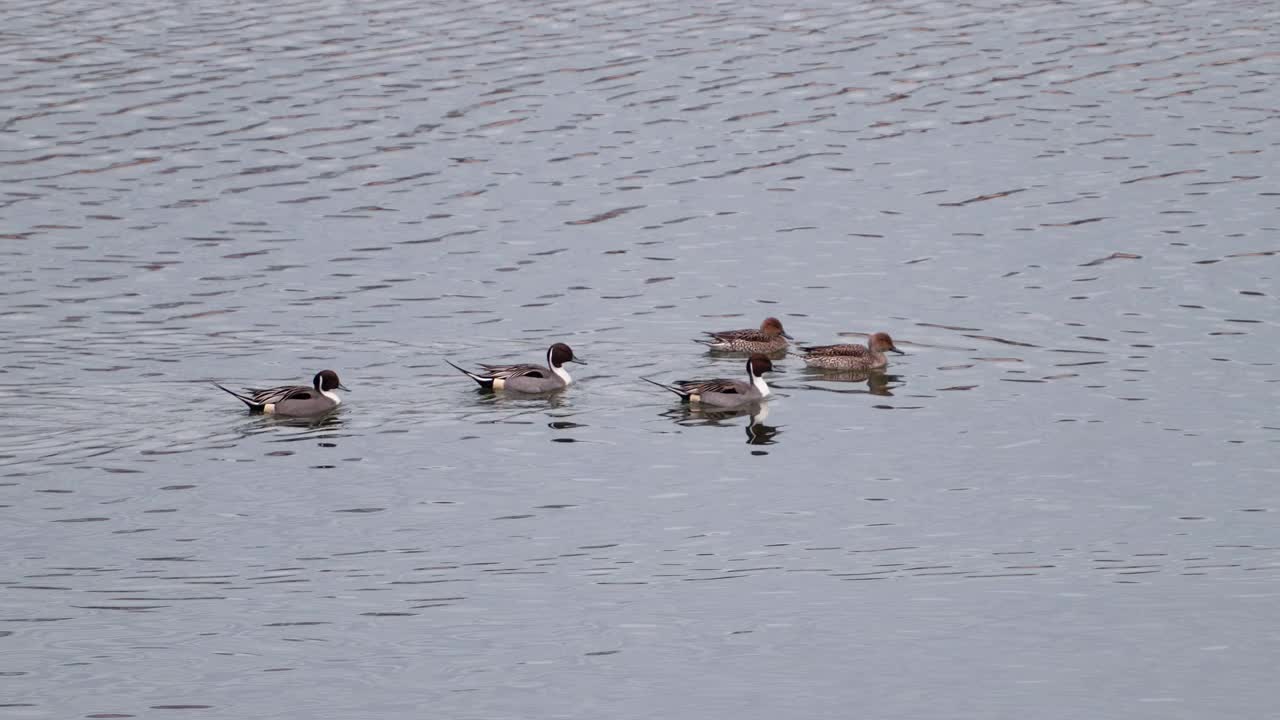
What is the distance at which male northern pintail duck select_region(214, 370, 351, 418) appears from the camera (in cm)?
2033

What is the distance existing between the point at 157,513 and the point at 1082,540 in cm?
826

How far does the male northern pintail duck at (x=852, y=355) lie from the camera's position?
22.2 metres

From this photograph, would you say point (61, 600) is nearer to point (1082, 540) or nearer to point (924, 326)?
point (1082, 540)

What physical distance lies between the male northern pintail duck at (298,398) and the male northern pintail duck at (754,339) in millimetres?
4837

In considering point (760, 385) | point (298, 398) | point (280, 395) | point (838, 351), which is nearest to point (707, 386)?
point (760, 385)

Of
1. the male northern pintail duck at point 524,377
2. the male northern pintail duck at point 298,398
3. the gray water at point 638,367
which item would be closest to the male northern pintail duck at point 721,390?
the gray water at point 638,367

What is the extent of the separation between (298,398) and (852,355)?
6.38 m

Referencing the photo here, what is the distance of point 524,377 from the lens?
21.5 metres

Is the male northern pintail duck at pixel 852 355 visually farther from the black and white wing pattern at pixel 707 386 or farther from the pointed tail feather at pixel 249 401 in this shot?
the pointed tail feather at pixel 249 401

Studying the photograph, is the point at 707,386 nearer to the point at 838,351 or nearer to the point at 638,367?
the point at 638,367

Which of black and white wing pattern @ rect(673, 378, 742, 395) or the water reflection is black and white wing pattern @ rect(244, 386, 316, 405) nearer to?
the water reflection

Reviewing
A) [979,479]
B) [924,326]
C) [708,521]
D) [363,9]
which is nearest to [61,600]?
[708,521]

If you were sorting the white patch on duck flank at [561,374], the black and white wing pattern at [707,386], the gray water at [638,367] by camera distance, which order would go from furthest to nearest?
1. the white patch on duck flank at [561,374]
2. the black and white wing pattern at [707,386]
3. the gray water at [638,367]

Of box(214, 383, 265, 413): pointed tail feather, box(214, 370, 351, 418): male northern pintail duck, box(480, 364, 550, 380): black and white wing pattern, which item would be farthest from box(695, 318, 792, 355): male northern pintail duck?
box(214, 383, 265, 413): pointed tail feather
